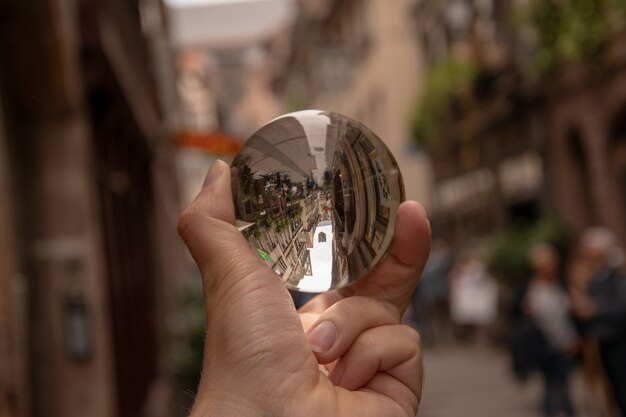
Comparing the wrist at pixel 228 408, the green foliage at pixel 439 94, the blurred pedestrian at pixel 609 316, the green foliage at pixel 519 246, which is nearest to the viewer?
the wrist at pixel 228 408

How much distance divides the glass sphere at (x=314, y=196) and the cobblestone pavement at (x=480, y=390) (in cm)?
845

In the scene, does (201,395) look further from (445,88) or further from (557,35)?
(445,88)

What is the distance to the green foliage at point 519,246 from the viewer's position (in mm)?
15453

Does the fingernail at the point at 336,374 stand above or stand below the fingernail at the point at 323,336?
below

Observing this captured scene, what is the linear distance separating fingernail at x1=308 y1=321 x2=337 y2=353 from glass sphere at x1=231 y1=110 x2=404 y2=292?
6 centimetres

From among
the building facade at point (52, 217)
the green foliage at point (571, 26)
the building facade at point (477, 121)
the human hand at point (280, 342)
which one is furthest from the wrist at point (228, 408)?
the building facade at point (477, 121)

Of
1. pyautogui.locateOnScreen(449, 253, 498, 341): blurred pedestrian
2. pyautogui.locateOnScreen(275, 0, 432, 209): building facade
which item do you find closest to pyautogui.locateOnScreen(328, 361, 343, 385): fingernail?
pyautogui.locateOnScreen(449, 253, 498, 341): blurred pedestrian

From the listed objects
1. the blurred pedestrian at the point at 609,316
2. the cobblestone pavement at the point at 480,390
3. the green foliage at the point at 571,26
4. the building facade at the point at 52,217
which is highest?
the green foliage at the point at 571,26

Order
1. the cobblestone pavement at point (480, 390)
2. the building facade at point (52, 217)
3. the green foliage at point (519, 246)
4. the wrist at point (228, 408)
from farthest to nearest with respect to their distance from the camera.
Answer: the green foliage at point (519, 246) → the cobblestone pavement at point (480, 390) → the building facade at point (52, 217) → the wrist at point (228, 408)

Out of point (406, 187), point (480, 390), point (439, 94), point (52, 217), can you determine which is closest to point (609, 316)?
point (52, 217)

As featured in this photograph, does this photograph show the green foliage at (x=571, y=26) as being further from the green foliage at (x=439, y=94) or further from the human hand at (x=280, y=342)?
the human hand at (x=280, y=342)

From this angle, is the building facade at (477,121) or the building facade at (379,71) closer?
the building facade at (477,121)

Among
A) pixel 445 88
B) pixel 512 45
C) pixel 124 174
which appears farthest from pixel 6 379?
pixel 445 88

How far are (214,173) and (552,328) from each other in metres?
7.75
